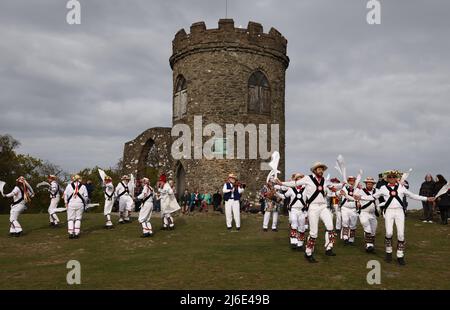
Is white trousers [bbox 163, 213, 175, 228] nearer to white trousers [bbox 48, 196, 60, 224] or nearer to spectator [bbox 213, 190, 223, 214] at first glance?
white trousers [bbox 48, 196, 60, 224]

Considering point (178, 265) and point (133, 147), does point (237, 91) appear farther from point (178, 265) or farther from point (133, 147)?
point (178, 265)

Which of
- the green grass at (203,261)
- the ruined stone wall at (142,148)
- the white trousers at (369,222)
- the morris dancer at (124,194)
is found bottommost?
the green grass at (203,261)

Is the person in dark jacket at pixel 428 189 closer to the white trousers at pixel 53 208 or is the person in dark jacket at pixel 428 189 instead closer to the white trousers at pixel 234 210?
the white trousers at pixel 234 210

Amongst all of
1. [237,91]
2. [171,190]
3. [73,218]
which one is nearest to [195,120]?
[237,91]

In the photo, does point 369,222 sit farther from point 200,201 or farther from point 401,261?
point 200,201

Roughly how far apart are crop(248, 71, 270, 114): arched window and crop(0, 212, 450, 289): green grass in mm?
10958

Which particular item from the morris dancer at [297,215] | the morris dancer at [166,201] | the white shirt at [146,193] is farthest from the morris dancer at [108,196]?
the morris dancer at [297,215]

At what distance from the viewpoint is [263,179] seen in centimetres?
2528

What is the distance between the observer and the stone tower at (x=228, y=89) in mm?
24906

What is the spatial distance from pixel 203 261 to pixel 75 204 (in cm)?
579

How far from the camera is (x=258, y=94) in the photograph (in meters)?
25.8

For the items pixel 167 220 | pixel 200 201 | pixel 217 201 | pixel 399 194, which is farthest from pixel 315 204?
pixel 200 201

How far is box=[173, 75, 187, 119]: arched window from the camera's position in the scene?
2653 centimetres

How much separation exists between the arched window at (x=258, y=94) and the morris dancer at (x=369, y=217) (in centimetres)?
1417
